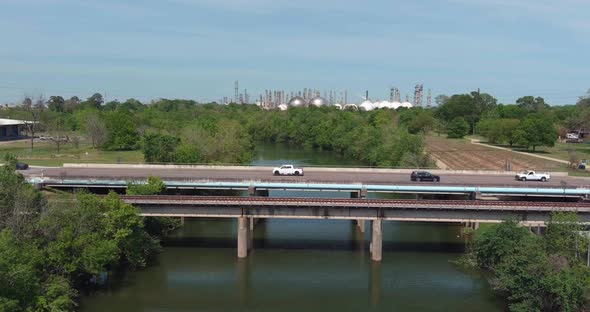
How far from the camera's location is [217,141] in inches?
2955

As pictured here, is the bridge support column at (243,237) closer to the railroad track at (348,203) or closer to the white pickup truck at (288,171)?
the railroad track at (348,203)

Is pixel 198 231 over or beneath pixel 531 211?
beneath

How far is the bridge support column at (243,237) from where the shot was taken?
41750mm

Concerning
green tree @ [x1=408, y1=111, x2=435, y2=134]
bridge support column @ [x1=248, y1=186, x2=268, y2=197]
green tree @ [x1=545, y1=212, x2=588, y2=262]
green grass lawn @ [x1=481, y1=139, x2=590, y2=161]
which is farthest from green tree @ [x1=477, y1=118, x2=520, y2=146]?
green tree @ [x1=545, y1=212, x2=588, y2=262]

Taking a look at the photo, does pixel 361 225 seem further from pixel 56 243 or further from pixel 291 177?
pixel 56 243

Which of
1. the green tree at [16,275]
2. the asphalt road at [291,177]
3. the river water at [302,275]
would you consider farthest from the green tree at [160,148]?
the green tree at [16,275]

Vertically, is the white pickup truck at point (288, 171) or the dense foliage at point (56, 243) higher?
the white pickup truck at point (288, 171)

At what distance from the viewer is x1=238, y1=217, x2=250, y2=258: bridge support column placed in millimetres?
41750

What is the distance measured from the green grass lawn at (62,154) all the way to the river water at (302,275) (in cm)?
3261

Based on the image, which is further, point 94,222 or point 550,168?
point 550,168

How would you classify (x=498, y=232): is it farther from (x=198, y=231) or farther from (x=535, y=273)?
(x=198, y=231)

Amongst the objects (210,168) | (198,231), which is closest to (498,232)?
(198,231)

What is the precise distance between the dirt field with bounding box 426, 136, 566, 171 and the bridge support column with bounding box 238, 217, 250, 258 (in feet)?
157

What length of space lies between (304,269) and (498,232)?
14.0m
